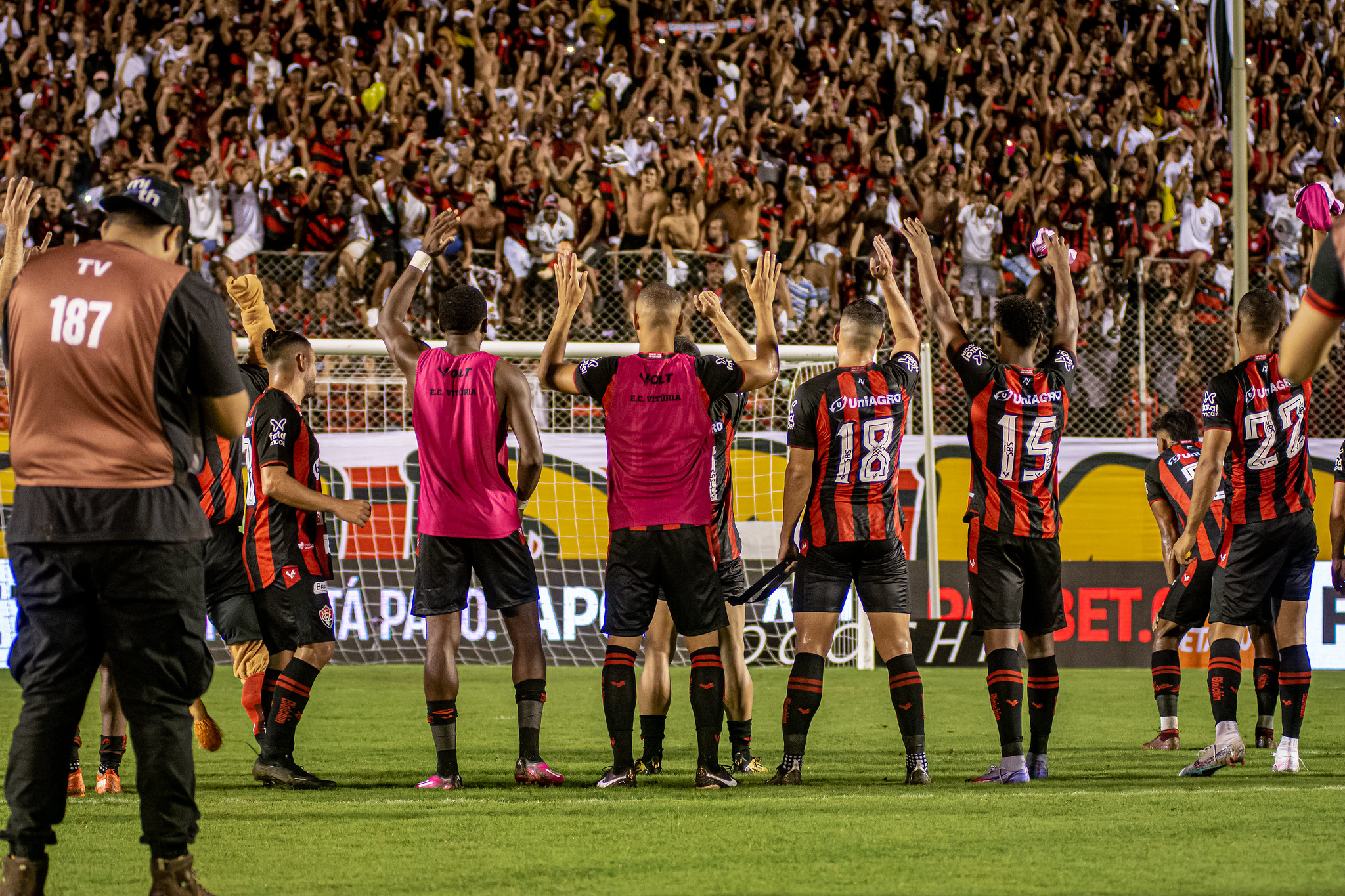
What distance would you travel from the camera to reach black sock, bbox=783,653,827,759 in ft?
21.5

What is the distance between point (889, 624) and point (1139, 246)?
39.6 feet

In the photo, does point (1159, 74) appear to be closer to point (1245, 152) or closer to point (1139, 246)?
point (1139, 246)

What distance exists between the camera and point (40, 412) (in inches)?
156

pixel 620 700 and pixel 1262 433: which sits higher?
pixel 1262 433

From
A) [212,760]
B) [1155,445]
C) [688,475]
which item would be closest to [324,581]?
[212,760]

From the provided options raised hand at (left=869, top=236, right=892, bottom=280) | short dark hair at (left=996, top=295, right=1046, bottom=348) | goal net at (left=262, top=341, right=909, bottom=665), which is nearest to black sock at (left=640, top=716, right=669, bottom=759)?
raised hand at (left=869, top=236, right=892, bottom=280)

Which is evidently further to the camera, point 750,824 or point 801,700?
point 801,700

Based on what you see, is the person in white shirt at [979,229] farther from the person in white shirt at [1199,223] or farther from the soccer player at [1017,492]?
the soccer player at [1017,492]

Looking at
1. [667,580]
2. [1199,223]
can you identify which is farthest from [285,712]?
[1199,223]

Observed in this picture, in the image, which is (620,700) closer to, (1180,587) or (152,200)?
(152,200)

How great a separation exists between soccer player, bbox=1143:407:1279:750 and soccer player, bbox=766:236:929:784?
2.19m

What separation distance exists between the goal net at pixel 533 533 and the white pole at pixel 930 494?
2.27 feet

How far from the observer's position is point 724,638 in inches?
290

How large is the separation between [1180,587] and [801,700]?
3143 mm
